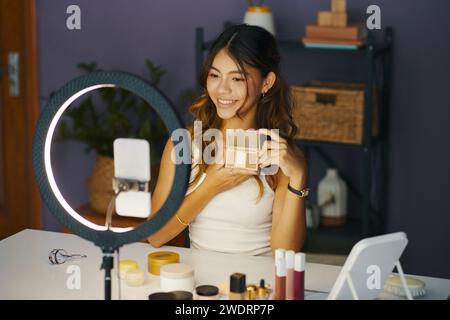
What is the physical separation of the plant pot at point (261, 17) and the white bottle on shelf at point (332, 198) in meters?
0.62

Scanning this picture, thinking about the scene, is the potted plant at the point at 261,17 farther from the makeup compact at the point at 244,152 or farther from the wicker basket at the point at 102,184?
the makeup compact at the point at 244,152

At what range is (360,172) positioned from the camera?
11.7 ft

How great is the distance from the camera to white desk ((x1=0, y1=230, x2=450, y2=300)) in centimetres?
187

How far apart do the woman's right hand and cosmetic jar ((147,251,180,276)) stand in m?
0.27

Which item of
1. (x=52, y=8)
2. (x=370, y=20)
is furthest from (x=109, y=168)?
(x=370, y=20)

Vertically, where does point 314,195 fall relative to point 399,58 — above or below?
below

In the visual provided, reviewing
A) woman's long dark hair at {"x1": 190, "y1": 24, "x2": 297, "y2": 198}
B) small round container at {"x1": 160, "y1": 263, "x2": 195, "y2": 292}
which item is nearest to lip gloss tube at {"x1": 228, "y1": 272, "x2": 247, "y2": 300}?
small round container at {"x1": 160, "y1": 263, "x2": 195, "y2": 292}

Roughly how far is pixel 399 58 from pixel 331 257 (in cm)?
83

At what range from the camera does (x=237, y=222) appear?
230 cm

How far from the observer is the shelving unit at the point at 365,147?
3.23 meters

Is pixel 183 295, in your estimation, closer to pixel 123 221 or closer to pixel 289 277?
pixel 289 277

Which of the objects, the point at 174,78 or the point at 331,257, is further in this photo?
the point at 174,78
